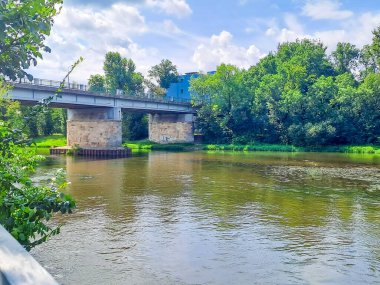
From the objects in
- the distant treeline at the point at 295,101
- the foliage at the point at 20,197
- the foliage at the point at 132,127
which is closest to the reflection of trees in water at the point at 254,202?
the foliage at the point at 20,197

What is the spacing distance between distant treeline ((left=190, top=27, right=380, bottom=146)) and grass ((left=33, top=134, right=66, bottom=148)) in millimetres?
26169

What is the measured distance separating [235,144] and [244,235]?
178 feet

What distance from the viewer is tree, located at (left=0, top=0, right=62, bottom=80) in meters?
4.21

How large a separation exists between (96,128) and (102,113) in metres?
2.40

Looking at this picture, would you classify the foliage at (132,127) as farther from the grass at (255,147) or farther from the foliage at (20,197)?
the foliage at (20,197)

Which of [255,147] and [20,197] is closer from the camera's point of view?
[20,197]

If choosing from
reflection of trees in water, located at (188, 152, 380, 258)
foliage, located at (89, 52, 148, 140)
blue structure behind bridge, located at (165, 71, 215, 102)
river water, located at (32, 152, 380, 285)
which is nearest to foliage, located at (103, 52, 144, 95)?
foliage, located at (89, 52, 148, 140)

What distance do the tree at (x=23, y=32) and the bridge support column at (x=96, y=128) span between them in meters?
52.6

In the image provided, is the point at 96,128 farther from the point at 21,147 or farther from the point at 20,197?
the point at 20,197

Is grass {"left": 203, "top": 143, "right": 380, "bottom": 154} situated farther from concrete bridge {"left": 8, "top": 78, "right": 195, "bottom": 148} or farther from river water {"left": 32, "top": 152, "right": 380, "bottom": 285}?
river water {"left": 32, "top": 152, "right": 380, "bottom": 285}

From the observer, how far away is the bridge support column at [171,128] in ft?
245

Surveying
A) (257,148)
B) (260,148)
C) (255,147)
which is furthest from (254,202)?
(255,147)

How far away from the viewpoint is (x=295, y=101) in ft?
207

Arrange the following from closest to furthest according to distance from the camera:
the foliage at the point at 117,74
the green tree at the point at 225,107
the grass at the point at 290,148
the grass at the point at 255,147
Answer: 1. the grass at the point at 290,148
2. the grass at the point at 255,147
3. the green tree at the point at 225,107
4. the foliage at the point at 117,74
